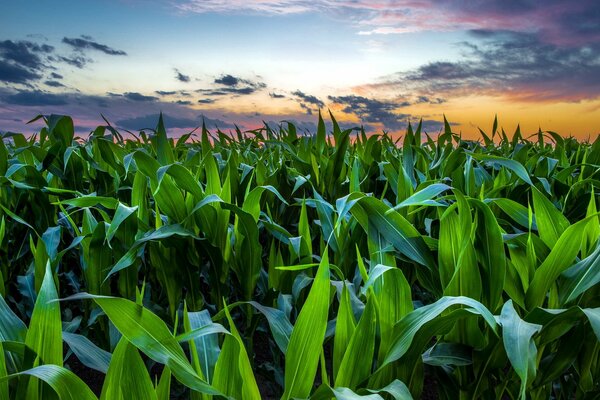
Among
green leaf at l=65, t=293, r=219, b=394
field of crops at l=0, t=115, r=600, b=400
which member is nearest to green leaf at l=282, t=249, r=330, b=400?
field of crops at l=0, t=115, r=600, b=400

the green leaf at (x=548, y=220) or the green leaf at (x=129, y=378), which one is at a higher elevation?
the green leaf at (x=548, y=220)

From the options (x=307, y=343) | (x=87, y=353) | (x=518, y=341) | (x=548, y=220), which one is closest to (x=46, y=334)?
(x=87, y=353)

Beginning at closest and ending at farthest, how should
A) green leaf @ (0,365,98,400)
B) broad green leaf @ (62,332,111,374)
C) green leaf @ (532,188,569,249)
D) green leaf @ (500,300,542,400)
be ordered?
green leaf @ (0,365,98,400) → green leaf @ (500,300,542,400) → broad green leaf @ (62,332,111,374) → green leaf @ (532,188,569,249)

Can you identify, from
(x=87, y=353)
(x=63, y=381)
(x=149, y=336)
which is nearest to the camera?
(x=63, y=381)

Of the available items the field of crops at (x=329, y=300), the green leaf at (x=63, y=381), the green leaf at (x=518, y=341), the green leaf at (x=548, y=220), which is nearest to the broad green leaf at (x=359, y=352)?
the field of crops at (x=329, y=300)

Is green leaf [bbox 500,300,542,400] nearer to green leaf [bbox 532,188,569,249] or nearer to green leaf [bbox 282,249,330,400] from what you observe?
green leaf [bbox 282,249,330,400]

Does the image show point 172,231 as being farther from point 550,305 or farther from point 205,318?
point 550,305

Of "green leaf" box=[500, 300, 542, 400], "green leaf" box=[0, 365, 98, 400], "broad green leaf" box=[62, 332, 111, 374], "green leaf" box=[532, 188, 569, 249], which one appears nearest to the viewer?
"green leaf" box=[0, 365, 98, 400]

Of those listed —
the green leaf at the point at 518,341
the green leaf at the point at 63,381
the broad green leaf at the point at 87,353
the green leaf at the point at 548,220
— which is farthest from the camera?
the green leaf at the point at 548,220

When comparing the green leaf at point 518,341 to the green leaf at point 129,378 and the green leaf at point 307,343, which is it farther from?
the green leaf at point 129,378

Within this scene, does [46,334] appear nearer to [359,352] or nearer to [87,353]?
[87,353]

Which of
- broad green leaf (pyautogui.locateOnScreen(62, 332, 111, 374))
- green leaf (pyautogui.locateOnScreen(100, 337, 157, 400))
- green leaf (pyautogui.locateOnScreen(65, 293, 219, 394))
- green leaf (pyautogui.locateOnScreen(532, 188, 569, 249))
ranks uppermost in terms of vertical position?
green leaf (pyautogui.locateOnScreen(532, 188, 569, 249))

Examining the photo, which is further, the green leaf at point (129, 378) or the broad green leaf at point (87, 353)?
the broad green leaf at point (87, 353)

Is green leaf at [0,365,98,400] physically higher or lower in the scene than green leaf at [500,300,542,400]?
lower
